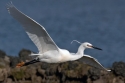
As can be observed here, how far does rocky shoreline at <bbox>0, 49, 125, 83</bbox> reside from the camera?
81.8 feet

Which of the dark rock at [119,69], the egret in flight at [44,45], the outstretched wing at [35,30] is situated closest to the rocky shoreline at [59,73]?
the dark rock at [119,69]

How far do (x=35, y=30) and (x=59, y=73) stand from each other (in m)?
6.60

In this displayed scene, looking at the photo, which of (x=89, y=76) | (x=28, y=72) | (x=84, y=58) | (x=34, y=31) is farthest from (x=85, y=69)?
(x=34, y=31)

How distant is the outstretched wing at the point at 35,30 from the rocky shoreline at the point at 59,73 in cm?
527

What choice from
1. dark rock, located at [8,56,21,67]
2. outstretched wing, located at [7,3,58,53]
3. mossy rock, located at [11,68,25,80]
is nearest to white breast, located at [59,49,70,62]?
outstretched wing, located at [7,3,58,53]

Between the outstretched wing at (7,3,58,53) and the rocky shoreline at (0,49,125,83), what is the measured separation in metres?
5.27

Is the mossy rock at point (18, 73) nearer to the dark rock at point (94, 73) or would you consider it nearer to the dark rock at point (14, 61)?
the dark rock at point (14, 61)

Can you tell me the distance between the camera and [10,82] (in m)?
26.0

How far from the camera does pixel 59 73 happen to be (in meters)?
25.7

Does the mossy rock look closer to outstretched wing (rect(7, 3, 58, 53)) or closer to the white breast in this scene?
outstretched wing (rect(7, 3, 58, 53))

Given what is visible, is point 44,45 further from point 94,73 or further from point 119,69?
point 119,69

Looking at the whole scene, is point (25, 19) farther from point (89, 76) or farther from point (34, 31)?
point (89, 76)

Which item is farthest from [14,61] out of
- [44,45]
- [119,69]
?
[44,45]

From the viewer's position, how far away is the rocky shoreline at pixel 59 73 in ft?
81.8
